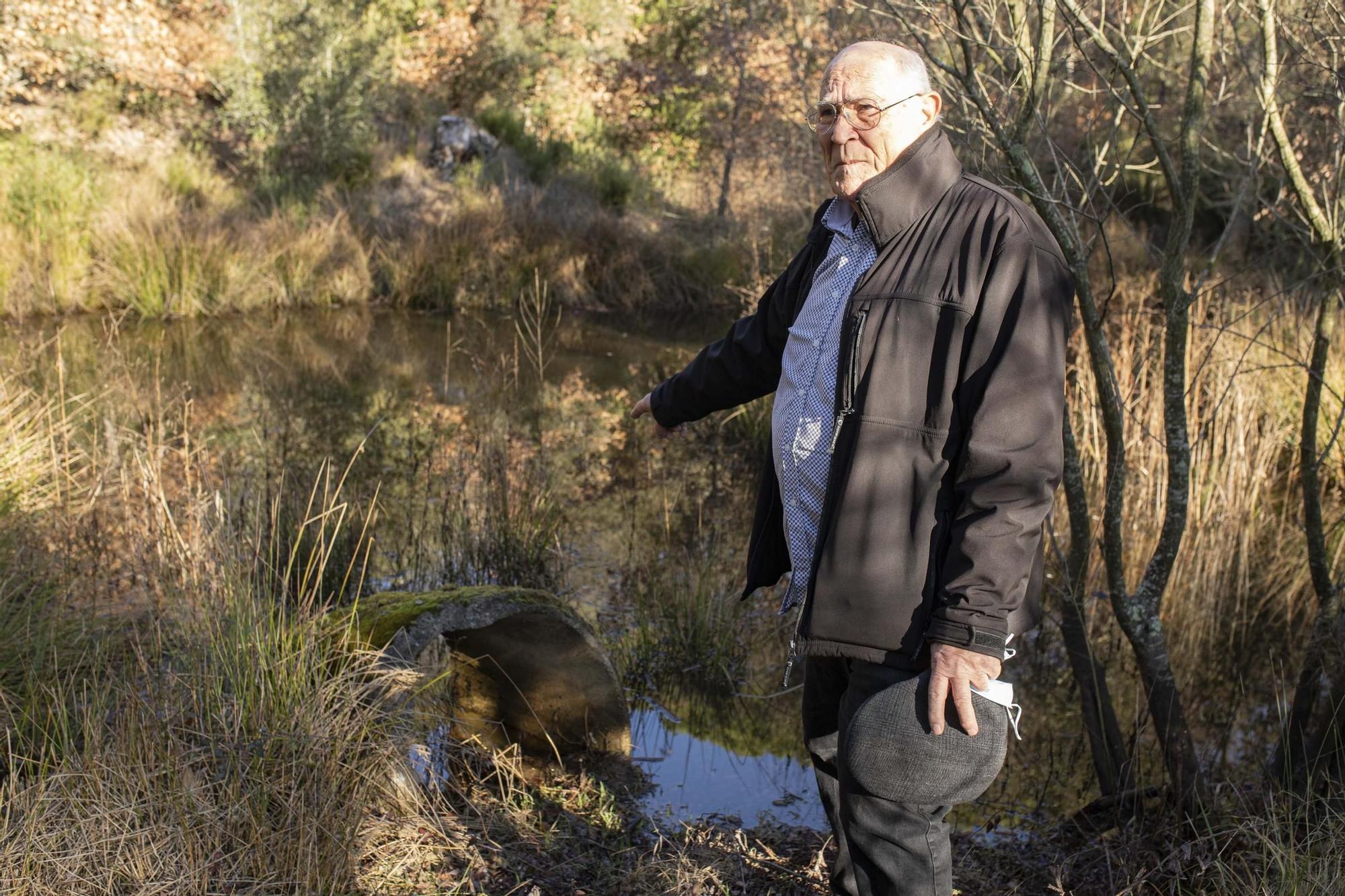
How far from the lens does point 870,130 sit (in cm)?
203

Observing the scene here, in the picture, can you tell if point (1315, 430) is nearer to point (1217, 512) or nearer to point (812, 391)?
point (1217, 512)

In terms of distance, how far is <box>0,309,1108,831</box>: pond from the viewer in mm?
3754

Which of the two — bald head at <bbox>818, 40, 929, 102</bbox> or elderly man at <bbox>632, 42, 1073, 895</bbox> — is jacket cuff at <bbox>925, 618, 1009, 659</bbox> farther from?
bald head at <bbox>818, 40, 929, 102</bbox>

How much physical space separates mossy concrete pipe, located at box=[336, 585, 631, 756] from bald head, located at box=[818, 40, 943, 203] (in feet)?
5.94

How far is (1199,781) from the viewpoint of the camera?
3.00 m

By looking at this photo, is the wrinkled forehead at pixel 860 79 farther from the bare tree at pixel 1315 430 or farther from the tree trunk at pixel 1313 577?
the tree trunk at pixel 1313 577

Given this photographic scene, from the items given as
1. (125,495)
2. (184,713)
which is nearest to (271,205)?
(125,495)

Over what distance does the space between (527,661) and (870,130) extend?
213 cm

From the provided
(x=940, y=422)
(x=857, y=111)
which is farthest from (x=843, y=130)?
(x=940, y=422)

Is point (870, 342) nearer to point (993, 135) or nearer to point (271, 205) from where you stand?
point (993, 135)

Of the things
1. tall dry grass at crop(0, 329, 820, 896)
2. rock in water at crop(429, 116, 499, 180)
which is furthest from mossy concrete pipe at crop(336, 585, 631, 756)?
rock in water at crop(429, 116, 499, 180)

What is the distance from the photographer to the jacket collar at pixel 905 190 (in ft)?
6.56

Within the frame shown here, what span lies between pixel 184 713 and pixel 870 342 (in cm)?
191

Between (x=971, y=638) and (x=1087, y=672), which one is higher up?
(x=971, y=638)
